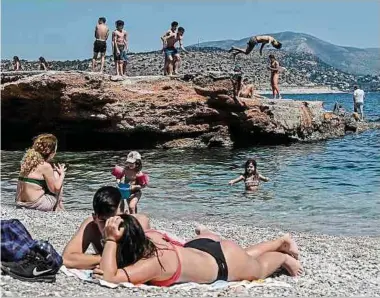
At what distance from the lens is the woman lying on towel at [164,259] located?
19.3ft

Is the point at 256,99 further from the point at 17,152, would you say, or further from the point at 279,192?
the point at 279,192

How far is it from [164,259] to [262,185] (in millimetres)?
10437

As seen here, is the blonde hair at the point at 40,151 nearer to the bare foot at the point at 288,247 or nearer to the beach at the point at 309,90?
the bare foot at the point at 288,247

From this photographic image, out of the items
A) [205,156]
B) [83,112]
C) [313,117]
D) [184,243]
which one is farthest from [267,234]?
[313,117]

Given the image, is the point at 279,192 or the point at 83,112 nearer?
the point at 279,192

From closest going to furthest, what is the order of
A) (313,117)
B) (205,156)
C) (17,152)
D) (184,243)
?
(184,243)
(205,156)
(17,152)
(313,117)

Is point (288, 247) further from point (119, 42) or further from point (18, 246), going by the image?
point (119, 42)

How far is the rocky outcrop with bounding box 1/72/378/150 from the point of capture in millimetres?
22766

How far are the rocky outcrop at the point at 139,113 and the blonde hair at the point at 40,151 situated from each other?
42.8 ft

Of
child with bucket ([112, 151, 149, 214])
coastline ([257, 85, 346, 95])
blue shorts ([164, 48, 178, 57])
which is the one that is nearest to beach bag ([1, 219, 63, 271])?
child with bucket ([112, 151, 149, 214])

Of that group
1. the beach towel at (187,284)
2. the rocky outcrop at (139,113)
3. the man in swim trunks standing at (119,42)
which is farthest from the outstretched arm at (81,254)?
the rocky outcrop at (139,113)

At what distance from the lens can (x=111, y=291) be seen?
19.0 feet

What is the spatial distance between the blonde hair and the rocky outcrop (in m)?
Result: 13.0

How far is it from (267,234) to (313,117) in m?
19.0
